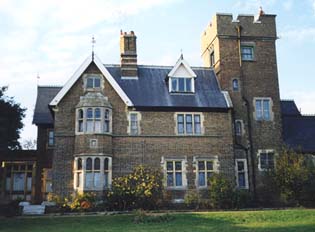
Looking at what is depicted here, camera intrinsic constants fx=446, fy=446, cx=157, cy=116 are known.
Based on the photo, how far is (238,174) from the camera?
30.5 metres

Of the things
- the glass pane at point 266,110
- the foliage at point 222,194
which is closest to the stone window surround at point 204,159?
the foliage at point 222,194

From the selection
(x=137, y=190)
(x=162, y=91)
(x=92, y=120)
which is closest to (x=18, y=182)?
(x=92, y=120)

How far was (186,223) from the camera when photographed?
20.7 m

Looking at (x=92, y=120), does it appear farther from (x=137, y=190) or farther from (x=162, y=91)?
(x=162, y=91)

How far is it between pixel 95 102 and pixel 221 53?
1030 centimetres

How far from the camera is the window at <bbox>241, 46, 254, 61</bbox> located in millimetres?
32875

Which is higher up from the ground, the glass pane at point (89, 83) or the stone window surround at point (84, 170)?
the glass pane at point (89, 83)

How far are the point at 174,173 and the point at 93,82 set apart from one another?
7945 mm

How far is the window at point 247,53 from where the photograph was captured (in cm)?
3288

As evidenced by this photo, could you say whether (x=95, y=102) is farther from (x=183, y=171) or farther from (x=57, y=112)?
(x=183, y=171)

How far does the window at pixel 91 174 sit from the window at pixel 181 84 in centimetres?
737

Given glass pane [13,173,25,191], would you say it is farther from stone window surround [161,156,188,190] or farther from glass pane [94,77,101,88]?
stone window surround [161,156,188,190]

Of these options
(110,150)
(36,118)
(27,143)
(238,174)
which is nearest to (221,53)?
(238,174)

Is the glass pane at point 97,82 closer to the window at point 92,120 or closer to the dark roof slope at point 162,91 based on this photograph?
the window at point 92,120
